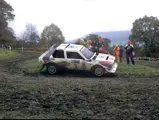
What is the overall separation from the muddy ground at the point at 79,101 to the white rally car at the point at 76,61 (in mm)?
3494

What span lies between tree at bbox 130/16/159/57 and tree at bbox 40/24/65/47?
1658 centimetres

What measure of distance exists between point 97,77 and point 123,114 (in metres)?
7.25

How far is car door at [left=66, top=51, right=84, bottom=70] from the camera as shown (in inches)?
558

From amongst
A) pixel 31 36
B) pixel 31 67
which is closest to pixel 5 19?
pixel 31 36

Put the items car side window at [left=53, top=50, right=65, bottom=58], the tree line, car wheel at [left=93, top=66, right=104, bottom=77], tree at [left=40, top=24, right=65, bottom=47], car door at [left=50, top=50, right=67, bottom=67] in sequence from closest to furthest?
car wheel at [left=93, top=66, right=104, bottom=77] < car door at [left=50, top=50, right=67, bottom=67] < car side window at [left=53, top=50, right=65, bottom=58] < the tree line < tree at [left=40, top=24, right=65, bottom=47]

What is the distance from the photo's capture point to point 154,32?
51688 mm

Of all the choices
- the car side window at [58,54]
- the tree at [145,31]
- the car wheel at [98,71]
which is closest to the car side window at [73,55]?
the car side window at [58,54]

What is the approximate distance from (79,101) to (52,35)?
4954 cm

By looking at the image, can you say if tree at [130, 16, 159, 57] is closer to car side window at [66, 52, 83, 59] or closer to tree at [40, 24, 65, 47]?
tree at [40, 24, 65, 47]

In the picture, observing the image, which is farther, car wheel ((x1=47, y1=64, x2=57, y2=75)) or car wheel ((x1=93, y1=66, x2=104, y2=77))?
car wheel ((x1=47, y1=64, x2=57, y2=75))

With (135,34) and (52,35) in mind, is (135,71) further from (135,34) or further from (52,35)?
(52,35)

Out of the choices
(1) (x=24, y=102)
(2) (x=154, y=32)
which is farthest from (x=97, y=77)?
(2) (x=154, y=32)

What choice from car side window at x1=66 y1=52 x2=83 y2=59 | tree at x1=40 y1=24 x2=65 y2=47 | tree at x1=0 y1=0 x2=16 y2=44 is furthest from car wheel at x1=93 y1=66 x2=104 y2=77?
tree at x1=40 y1=24 x2=65 y2=47

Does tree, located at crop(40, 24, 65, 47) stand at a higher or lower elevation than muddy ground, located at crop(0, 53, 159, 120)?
higher
